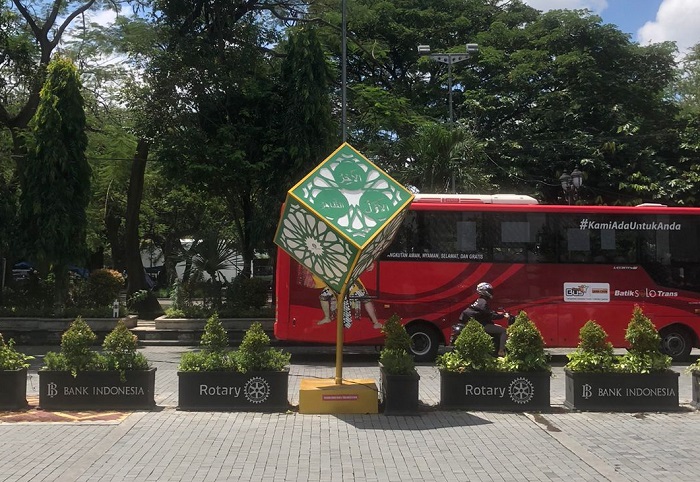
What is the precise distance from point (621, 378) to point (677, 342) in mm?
6937

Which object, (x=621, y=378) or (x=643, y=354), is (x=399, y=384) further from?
(x=643, y=354)

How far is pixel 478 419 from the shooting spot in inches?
366

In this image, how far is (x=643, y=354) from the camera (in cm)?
980

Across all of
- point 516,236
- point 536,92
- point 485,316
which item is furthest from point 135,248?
point 536,92

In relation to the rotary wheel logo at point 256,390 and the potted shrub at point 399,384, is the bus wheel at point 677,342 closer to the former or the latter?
the potted shrub at point 399,384

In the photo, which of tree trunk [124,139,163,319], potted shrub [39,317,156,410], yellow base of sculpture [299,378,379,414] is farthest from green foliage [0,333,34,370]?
tree trunk [124,139,163,319]

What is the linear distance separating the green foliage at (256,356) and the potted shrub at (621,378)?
4.08m

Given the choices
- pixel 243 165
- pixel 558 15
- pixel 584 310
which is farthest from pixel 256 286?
pixel 558 15

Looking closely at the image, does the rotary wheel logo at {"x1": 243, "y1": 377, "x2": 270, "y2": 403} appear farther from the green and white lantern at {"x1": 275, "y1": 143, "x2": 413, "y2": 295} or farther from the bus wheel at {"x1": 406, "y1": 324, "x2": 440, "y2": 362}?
the bus wheel at {"x1": 406, "y1": 324, "x2": 440, "y2": 362}

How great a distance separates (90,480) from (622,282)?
1220 cm

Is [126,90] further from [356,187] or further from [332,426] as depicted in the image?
[332,426]

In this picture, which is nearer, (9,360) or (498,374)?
(9,360)

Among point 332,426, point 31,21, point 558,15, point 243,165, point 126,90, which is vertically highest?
point 558,15

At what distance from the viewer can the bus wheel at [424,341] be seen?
15.6 metres
